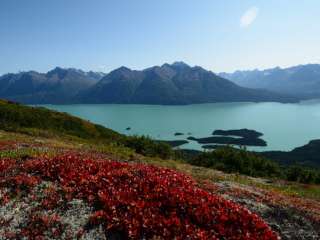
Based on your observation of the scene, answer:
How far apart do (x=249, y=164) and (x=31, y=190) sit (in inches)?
1389

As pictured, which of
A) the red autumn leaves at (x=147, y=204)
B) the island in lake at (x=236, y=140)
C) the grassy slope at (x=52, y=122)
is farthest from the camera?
the island in lake at (x=236, y=140)

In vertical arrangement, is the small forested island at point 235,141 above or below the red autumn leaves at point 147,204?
below

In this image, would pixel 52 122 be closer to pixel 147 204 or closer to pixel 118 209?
pixel 118 209

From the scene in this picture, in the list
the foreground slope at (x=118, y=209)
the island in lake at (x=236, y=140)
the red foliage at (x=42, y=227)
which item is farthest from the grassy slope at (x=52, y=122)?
the island in lake at (x=236, y=140)

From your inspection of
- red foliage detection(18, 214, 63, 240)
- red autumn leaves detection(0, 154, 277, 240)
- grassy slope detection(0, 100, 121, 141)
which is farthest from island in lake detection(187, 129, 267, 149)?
red foliage detection(18, 214, 63, 240)

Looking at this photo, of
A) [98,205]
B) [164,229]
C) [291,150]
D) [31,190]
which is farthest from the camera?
[291,150]

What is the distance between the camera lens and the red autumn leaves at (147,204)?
11164mm

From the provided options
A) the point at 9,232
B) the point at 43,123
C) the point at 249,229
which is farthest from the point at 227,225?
the point at 43,123

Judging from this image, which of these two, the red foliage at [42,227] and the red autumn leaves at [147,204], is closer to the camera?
the red foliage at [42,227]

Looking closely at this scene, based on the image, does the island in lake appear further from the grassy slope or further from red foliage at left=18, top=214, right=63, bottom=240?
red foliage at left=18, top=214, right=63, bottom=240

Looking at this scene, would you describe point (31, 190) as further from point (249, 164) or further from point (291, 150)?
point (291, 150)

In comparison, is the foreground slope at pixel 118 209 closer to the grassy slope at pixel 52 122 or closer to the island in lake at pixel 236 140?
the grassy slope at pixel 52 122

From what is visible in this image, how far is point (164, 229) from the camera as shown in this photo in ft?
35.8

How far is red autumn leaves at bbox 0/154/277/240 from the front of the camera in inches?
440
